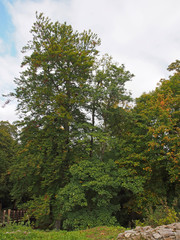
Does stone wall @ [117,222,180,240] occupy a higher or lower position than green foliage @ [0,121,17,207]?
lower

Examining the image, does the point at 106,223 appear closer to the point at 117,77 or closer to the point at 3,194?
the point at 117,77

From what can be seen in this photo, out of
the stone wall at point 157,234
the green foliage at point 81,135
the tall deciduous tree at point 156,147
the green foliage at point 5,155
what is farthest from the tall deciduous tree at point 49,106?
the green foliage at point 5,155

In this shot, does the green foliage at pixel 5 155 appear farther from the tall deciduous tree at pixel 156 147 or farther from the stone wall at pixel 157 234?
the stone wall at pixel 157 234

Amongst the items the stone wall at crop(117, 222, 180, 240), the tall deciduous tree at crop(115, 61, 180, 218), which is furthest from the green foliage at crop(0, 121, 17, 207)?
the stone wall at crop(117, 222, 180, 240)

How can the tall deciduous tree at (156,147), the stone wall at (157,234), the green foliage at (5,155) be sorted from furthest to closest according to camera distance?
the green foliage at (5,155)
the tall deciduous tree at (156,147)
the stone wall at (157,234)

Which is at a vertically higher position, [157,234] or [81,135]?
[81,135]

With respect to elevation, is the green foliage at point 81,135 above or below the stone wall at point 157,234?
above

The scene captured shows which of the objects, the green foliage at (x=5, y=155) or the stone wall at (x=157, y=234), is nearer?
the stone wall at (x=157, y=234)

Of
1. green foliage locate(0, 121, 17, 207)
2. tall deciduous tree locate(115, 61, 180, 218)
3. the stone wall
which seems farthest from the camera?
green foliage locate(0, 121, 17, 207)

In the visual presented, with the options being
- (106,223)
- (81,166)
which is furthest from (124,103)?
(106,223)

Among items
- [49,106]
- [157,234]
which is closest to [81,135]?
[49,106]

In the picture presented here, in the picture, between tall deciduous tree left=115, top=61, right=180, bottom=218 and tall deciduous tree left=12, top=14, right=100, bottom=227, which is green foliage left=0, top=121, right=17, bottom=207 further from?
tall deciduous tree left=115, top=61, right=180, bottom=218

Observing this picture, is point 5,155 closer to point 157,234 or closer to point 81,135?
point 81,135

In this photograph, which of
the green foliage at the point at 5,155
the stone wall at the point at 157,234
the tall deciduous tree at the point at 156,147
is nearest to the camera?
the stone wall at the point at 157,234
